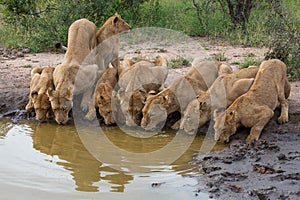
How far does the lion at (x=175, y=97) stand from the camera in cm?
857

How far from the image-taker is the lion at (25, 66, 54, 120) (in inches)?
350

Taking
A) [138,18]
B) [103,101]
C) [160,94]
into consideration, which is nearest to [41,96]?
[103,101]

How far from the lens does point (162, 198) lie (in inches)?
240

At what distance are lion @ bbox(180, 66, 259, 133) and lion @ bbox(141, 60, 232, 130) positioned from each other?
0.20 metres

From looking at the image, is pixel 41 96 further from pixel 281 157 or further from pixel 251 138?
pixel 281 157

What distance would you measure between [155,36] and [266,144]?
7166 millimetres

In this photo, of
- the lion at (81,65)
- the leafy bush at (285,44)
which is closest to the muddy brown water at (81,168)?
the lion at (81,65)

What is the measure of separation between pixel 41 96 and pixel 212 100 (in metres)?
2.60

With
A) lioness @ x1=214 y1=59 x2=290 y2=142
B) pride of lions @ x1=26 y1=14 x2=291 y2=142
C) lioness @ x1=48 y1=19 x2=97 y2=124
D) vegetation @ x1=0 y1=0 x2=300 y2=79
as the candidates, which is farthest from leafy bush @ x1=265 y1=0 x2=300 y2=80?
lioness @ x1=48 y1=19 x2=97 y2=124

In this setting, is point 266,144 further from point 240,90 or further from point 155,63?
point 155,63

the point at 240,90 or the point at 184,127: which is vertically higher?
the point at 240,90

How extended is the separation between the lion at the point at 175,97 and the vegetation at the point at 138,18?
3.50m

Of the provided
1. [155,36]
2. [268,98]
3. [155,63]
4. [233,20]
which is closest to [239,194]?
[268,98]

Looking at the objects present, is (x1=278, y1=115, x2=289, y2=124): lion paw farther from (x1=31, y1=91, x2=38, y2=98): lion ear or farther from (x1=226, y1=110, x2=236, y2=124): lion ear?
(x1=31, y1=91, x2=38, y2=98): lion ear
